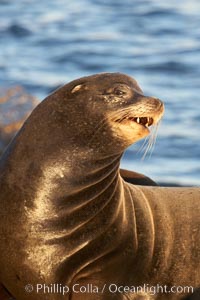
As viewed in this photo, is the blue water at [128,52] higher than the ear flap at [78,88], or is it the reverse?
the ear flap at [78,88]

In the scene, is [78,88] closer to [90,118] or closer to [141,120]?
[90,118]

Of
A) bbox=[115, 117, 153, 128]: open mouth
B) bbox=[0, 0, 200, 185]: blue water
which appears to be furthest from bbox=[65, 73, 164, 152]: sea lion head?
bbox=[0, 0, 200, 185]: blue water

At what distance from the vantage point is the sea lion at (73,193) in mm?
8406

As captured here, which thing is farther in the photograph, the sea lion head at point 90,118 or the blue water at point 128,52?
the blue water at point 128,52

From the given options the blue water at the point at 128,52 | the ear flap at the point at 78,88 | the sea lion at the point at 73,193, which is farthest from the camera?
the blue water at the point at 128,52

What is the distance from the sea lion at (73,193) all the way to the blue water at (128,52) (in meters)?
4.90

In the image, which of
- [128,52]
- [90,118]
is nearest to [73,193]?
[90,118]

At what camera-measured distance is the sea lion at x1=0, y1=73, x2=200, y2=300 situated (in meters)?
8.41

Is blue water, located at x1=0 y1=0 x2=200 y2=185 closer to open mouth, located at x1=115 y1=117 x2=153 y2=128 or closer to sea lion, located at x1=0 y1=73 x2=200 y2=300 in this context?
sea lion, located at x1=0 y1=73 x2=200 y2=300

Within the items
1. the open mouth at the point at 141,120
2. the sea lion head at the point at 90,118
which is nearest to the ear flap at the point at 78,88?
the sea lion head at the point at 90,118

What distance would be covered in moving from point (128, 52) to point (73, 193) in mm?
13029

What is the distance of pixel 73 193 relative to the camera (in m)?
8.57

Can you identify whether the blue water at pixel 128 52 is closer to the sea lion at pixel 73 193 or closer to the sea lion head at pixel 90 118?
the sea lion at pixel 73 193

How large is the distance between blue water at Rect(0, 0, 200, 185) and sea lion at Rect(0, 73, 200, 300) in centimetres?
490
